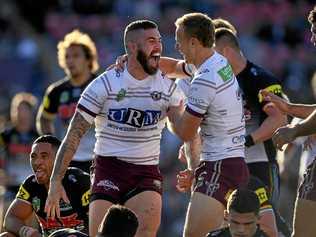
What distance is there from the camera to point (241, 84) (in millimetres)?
12203

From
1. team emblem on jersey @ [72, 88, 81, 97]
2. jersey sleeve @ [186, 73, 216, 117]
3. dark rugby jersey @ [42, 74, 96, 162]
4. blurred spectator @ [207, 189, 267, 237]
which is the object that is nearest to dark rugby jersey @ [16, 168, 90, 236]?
jersey sleeve @ [186, 73, 216, 117]

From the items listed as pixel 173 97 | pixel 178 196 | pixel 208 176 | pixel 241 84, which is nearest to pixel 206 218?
pixel 208 176

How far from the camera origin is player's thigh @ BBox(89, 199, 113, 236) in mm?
10828

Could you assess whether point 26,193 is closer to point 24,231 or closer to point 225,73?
point 24,231

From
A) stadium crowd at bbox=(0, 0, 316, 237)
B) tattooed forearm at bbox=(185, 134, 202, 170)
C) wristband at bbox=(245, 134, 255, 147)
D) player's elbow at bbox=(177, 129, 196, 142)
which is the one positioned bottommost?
tattooed forearm at bbox=(185, 134, 202, 170)

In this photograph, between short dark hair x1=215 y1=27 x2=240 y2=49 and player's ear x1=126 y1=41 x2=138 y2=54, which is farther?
short dark hair x1=215 y1=27 x2=240 y2=49

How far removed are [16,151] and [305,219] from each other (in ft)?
24.7

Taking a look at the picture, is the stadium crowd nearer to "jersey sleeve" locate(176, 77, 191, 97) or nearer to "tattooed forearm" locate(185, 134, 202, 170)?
"jersey sleeve" locate(176, 77, 191, 97)

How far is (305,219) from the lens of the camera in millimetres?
10258

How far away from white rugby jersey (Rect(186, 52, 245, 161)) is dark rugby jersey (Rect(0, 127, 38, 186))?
6490 millimetres

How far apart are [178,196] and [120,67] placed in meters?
10.8

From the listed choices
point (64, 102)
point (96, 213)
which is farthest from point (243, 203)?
point (64, 102)

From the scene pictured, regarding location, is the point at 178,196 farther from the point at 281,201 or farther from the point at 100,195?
the point at 100,195

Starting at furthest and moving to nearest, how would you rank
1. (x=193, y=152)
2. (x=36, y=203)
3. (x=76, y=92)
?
1. (x=76, y=92)
2. (x=36, y=203)
3. (x=193, y=152)
